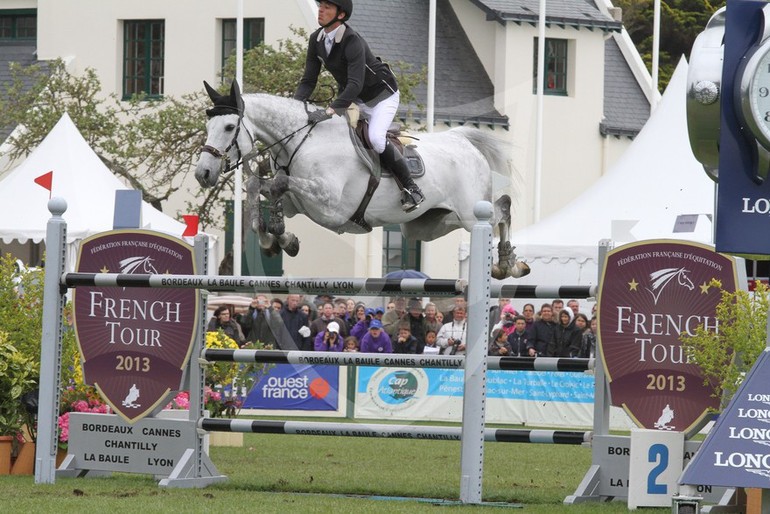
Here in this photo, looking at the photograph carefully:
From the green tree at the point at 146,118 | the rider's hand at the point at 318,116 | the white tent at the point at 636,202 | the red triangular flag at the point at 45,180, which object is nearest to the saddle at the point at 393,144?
the rider's hand at the point at 318,116

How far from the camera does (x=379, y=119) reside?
8508 millimetres

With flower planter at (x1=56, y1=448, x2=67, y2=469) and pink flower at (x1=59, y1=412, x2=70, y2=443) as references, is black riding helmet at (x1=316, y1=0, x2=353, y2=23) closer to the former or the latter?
pink flower at (x1=59, y1=412, x2=70, y2=443)

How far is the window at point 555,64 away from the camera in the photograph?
2377cm

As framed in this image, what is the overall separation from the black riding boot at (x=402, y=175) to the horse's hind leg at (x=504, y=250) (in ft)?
2.50

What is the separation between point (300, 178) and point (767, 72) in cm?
327

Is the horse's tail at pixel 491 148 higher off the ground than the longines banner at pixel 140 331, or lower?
higher

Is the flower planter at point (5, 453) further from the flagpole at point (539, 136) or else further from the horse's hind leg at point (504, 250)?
the flagpole at point (539, 136)

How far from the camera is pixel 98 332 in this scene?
8.98m

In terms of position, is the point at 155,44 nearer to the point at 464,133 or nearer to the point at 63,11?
the point at 63,11

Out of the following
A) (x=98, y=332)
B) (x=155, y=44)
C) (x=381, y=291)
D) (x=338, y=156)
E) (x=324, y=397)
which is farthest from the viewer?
(x=155, y=44)

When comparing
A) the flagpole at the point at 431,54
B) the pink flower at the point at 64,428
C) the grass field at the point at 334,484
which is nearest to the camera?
the grass field at the point at 334,484

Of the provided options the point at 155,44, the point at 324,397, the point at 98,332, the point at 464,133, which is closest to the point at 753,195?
the point at 464,133

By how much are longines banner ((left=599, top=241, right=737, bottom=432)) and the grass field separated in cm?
60

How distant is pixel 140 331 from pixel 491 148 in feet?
8.02
